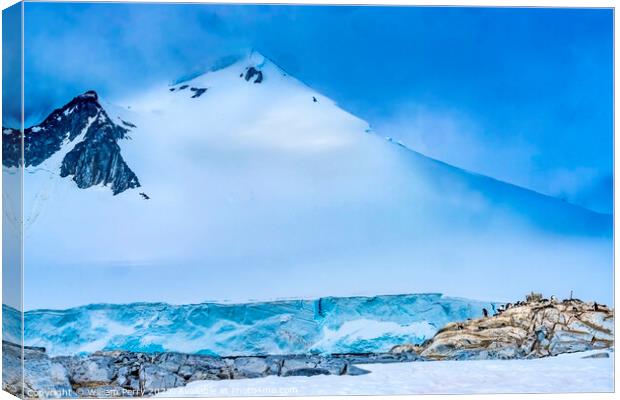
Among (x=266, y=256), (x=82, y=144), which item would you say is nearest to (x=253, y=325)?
(x=266, y=256)

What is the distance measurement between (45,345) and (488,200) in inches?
142

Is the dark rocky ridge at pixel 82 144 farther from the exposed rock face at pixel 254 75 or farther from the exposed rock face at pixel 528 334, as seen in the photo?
the exposed rock face at pixel 528 334

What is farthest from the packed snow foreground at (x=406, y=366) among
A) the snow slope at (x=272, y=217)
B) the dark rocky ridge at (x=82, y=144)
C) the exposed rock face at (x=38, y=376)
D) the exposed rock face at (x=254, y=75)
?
the exposed rock face at (x=254, y=75)

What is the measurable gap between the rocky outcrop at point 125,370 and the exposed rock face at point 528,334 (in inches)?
38.9

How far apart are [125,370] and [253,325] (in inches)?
40.6

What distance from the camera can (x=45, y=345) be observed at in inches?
272

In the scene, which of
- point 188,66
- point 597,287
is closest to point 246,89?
point 188,66

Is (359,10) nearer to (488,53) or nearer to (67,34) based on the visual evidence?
(488,53)

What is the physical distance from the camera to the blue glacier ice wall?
6.96m

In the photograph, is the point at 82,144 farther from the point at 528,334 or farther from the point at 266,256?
the point at 528,334

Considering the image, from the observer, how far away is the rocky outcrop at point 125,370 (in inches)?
273

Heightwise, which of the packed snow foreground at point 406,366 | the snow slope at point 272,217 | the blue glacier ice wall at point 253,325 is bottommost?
the packed snow foreground at point 406,366

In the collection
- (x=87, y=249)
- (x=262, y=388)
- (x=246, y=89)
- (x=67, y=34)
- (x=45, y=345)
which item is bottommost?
(x=262, y=388)

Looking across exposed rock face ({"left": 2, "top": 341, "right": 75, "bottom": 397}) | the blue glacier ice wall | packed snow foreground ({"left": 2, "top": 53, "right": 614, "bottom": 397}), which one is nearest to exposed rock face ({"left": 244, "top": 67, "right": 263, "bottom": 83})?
packed snow foreground ({"left": 2, "top": 53, "right": 614, "bottom": 397})
